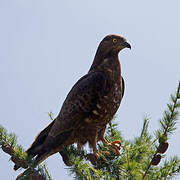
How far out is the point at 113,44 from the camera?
505cm

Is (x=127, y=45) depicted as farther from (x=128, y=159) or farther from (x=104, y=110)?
(x=128, y=159)

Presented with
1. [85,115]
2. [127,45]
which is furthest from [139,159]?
[127,45]

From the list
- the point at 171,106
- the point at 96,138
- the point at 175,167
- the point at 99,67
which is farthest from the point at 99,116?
the point at 171,106

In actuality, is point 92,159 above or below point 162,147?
above

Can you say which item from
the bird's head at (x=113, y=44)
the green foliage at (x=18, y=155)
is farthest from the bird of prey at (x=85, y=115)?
the green foliage at (x=18, y=155)

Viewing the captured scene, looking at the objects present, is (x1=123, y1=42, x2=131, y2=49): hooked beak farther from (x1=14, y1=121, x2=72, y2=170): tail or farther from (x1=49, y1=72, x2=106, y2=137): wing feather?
(x1=14, y1=121, x2=72, y2=170): tail

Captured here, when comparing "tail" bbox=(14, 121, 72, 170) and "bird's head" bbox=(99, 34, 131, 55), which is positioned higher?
"bird's head" bbox=(99, 34, 131, 55)

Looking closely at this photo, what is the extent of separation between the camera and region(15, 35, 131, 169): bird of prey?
459cm

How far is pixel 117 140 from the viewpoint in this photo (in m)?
4.55

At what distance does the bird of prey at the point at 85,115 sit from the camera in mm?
4586

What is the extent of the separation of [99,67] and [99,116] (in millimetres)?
806

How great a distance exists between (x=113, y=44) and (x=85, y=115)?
47.5 inches

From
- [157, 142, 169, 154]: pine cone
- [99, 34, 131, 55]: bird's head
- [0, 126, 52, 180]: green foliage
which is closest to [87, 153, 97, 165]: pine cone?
[0, 126, 52, 180]: green foliage

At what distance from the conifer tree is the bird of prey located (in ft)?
0.56
